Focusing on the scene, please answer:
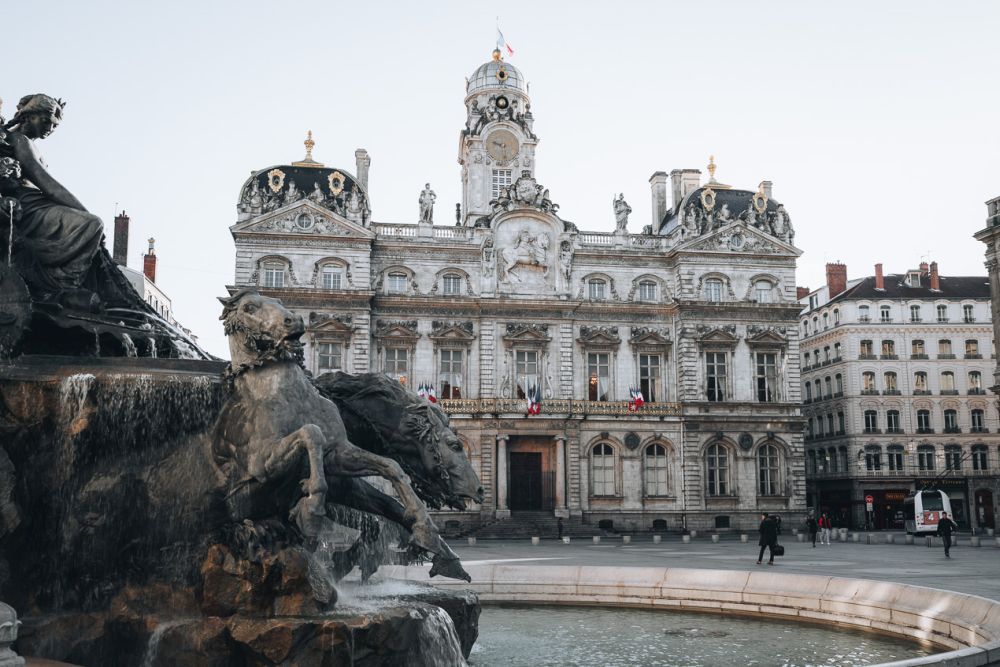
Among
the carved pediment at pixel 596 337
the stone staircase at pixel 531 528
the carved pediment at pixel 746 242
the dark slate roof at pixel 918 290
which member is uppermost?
the dark slate roof at pixel 918 290

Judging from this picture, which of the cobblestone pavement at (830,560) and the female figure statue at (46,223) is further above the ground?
the female figure statue at (46,223)

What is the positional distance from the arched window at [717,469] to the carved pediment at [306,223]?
20113mm

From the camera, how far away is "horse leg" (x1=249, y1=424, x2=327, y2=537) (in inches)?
280

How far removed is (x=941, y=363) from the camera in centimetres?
6619

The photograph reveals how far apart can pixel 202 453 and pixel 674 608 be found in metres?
8.70

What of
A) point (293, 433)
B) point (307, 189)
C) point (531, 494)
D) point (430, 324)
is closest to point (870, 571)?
point (293, 433)

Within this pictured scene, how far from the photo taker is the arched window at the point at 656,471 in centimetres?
4622

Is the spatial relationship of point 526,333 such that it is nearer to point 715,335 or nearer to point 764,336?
point 715,335

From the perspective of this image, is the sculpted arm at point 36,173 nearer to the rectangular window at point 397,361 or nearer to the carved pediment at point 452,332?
the rectangular window at point 397,361

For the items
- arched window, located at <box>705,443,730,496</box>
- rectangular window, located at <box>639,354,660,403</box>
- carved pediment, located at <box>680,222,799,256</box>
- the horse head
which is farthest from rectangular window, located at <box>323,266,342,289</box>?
the horse head

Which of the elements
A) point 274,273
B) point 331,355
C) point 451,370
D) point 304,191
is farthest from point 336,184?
point 451,370

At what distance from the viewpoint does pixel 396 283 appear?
151 ft

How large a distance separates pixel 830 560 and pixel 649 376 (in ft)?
72.7

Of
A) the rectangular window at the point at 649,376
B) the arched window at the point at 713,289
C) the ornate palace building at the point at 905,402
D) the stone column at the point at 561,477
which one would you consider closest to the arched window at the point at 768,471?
the rectangular window at the point at 649,376
